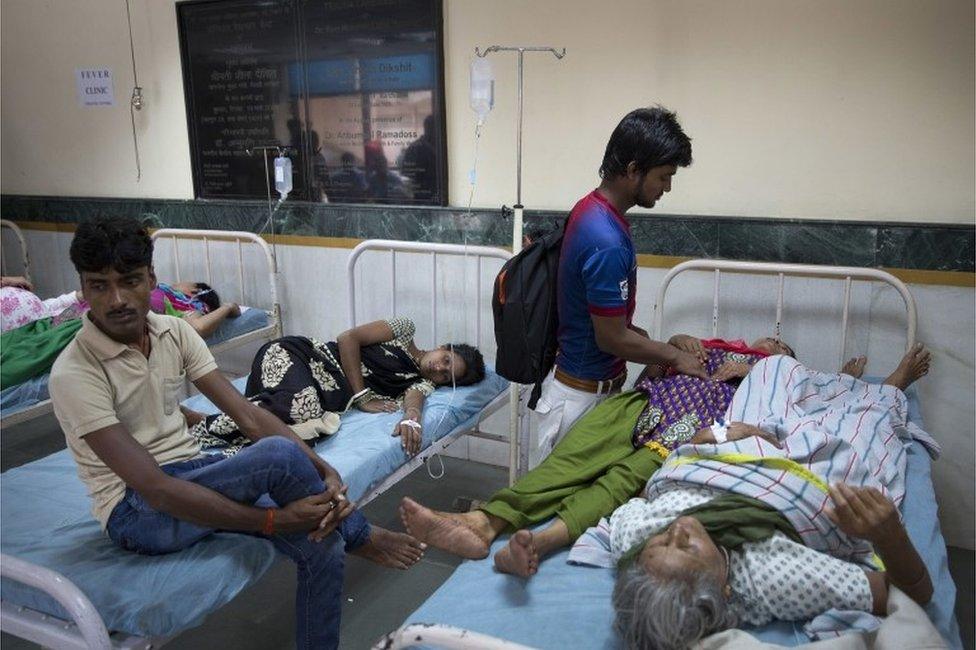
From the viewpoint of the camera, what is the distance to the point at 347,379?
2863mm

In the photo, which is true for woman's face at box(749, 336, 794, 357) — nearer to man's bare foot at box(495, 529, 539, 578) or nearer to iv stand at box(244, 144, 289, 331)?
man's bare foot at box(495, 529, 539, 578)

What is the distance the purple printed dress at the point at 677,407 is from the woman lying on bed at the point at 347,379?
2.73 ft

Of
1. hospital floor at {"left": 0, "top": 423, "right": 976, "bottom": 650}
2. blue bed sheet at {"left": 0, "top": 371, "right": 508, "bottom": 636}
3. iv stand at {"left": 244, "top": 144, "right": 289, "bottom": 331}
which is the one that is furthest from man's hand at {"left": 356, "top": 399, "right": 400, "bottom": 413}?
iv stand at {"left": 244, "top": 144, "right": 289, "bottom": 331}

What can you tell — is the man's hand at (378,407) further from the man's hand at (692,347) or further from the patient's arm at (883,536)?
the patient's arm at (883,536)

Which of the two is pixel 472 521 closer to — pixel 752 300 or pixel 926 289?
pixel 752 300

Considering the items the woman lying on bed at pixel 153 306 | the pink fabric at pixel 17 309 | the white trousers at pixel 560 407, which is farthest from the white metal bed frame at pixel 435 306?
the pink fabric at pixel 17 309

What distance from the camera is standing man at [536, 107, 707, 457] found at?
78.9 inches

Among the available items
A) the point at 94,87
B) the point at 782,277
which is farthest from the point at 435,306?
the point at 94,87

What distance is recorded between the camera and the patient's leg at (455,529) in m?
1.77

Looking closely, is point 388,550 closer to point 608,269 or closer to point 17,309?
point 608,269

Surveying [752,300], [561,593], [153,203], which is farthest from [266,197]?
[561,593]

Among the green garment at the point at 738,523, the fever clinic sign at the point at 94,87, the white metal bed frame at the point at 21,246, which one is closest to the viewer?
the green garment at the point at 738,523

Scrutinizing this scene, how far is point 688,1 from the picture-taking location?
2.86 metres

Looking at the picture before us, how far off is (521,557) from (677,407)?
0.89 metres
